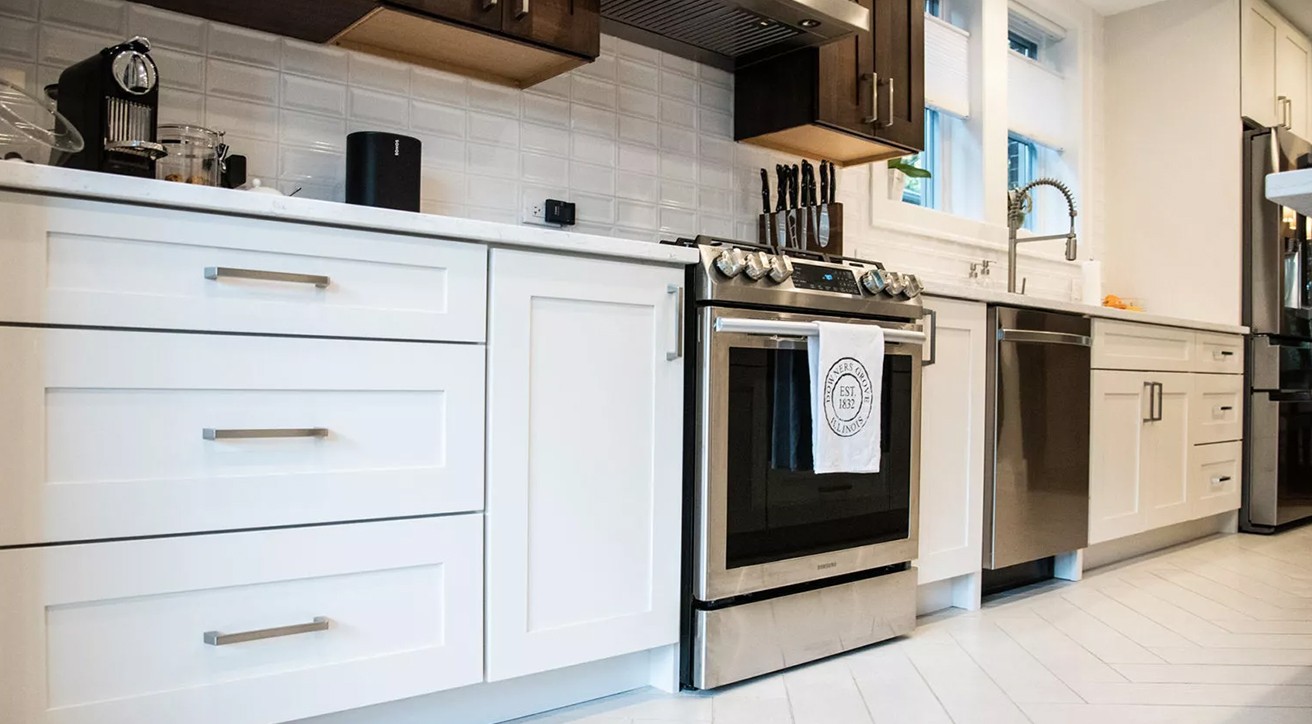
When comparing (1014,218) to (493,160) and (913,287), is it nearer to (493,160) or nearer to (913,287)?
(913,287)

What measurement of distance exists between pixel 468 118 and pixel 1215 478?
3.44 meters

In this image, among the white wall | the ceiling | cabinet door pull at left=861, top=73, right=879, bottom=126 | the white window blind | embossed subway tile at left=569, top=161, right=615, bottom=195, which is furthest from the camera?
the ceiling

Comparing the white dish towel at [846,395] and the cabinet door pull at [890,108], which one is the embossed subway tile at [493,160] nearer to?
the white dish towel at [846,395]

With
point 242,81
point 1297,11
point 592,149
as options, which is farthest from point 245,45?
point 1297,11

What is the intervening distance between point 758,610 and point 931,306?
1007mm

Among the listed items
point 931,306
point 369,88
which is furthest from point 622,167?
point 931,306

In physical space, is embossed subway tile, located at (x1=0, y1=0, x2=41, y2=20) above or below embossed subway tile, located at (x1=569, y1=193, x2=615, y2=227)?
above

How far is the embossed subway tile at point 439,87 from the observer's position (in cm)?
225

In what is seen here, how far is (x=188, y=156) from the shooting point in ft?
5.66

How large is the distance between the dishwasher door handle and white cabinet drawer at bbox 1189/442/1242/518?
1129 mm

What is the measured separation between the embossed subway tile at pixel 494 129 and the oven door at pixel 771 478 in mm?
766

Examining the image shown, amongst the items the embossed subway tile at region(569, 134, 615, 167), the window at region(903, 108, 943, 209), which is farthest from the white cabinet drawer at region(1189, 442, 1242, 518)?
the embossed subway tile at region(569, 134, 615, 167)

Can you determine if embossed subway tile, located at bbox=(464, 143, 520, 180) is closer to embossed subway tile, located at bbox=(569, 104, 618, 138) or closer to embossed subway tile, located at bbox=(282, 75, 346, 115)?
embossed subway tile, located at bbox=(569, 104, 618, 138)

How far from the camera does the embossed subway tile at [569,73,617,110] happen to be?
8.36 ft
